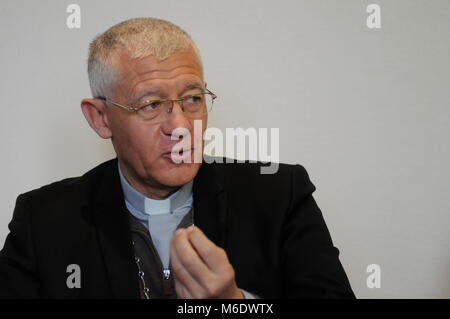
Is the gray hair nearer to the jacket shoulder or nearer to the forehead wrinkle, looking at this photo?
the forehead wrinkle

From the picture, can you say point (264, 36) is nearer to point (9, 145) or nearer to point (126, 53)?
point (126, 53)

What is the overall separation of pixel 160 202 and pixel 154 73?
41 centimetres

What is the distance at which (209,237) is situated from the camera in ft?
4.80

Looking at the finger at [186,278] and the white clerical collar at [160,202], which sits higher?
the white clerical collar at [160,202]

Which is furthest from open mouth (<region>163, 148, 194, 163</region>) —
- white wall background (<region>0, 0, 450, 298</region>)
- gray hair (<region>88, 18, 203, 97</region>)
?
white wall background (<region>0, 0, 450, 298</region>)

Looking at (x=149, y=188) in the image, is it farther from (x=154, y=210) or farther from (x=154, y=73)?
(x=154, y=73)

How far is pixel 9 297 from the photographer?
1.42 m

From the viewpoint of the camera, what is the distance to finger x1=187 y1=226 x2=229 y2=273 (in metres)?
1.00

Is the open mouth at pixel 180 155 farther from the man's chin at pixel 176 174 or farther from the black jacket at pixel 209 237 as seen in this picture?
the black jacket at pixel 209 237

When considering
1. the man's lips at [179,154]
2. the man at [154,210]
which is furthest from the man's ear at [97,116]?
the man's lips at [179,154]

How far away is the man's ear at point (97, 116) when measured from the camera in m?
1.53

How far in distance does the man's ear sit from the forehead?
0.53 ft

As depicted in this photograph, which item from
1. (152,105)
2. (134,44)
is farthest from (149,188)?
(134,44)

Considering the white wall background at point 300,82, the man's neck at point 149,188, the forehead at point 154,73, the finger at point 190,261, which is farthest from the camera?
the white wall background at point 300,82
